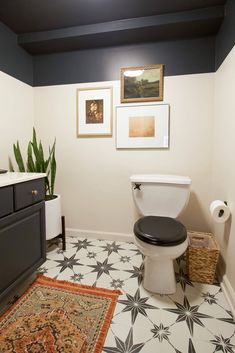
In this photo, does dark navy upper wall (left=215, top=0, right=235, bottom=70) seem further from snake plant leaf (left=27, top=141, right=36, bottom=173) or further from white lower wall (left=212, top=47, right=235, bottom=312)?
snake plant leaf (left=27, top=141, right=36, bottom=173)

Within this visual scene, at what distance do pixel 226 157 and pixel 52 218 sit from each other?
150 centimetres

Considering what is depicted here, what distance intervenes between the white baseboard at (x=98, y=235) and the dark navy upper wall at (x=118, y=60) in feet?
5.06

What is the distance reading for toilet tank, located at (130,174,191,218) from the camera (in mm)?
1612

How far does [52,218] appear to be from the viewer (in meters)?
1.81

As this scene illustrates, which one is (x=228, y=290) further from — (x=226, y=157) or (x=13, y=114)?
(x=13, y=114)

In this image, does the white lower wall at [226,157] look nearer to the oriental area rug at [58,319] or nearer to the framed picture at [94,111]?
the oriental area rug at [58,319]

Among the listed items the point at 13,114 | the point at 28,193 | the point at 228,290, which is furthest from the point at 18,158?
the point at 228,290

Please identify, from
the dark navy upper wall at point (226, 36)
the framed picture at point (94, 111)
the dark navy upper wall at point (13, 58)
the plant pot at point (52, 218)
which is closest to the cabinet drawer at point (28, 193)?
the plant pot at point (52, 218)

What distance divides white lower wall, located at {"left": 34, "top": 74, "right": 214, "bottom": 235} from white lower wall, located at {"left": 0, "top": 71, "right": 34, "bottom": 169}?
118 millimetres

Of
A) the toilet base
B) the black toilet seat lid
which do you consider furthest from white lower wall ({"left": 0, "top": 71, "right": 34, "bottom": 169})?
the toilet base

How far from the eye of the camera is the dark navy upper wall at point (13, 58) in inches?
67.9

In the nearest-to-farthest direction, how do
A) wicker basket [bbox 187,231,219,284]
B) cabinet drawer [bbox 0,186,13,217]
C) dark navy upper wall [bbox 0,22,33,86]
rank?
cabinet drawer [bbox 0,186,13,217], wicker basket [bbox 187,231,219,284], dark navy upper wall [bbox 0,22,33,86]

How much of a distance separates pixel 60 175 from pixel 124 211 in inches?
30.6

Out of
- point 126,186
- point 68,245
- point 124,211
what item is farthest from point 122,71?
point 68,245
